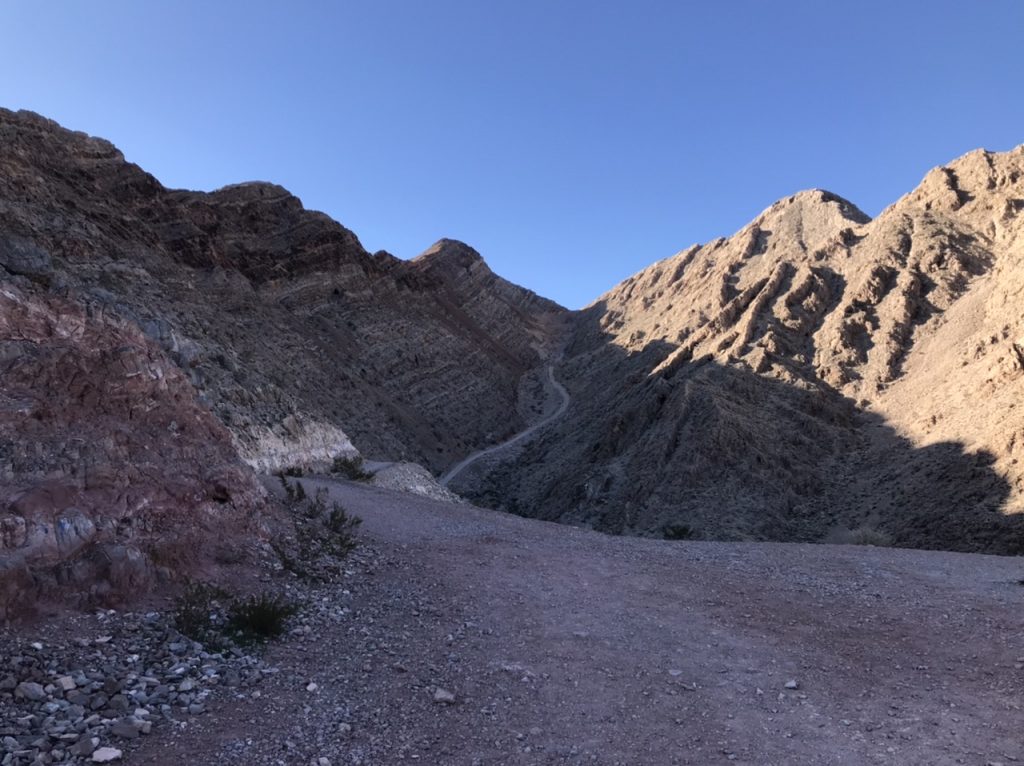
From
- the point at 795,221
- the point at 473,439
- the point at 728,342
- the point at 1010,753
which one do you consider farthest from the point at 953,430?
the point at 795,221

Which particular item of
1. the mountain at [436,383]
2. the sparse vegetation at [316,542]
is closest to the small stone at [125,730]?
the mountain at [436,383]

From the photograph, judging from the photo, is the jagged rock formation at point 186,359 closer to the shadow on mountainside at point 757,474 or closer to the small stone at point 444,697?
the small stone at point 444,697

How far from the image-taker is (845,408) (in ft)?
104

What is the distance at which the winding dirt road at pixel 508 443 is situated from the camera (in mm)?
45916

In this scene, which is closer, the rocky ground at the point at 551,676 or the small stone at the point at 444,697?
the rocky ground at the point at 551,676

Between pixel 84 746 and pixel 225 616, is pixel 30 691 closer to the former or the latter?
pixel 84 746

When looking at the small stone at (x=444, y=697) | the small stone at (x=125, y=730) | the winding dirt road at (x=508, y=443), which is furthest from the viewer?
the winding dirt road at (x=508, y=443)

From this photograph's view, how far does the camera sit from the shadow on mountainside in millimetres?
21438

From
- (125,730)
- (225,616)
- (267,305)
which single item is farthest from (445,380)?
(125,730)

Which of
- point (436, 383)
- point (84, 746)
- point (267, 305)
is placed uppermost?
point (267, 305)

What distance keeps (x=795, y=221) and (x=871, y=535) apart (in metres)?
47.6

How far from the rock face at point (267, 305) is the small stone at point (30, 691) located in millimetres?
7435

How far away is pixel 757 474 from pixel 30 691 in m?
26.9

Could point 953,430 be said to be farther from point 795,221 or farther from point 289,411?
point 795,221
